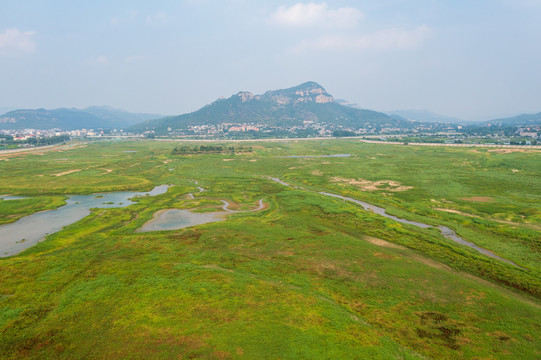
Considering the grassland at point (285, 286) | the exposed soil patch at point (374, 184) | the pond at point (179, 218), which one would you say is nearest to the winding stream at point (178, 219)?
the pond at point (179, 218)

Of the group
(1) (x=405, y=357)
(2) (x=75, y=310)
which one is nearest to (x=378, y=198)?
(1) (x=405, y=357)

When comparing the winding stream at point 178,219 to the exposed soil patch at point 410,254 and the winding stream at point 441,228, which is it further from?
the exposed soil patch at point 410,254

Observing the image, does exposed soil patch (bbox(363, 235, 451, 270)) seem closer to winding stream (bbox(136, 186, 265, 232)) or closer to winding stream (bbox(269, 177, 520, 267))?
winding stream (bbox(269, 177, 520, 267))

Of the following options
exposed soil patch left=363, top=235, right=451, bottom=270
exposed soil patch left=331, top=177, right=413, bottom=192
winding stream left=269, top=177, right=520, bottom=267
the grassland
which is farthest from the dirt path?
exposed soil patch left=331, top=177, right=413, bottom=192

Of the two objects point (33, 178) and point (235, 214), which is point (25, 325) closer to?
point (235, 214)

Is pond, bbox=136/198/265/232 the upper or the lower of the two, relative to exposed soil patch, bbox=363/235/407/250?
upper

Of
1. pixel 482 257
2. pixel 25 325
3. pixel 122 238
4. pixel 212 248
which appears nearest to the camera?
pixel 25 325
